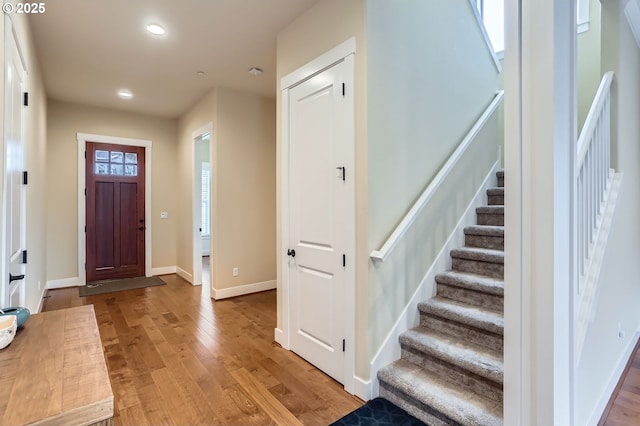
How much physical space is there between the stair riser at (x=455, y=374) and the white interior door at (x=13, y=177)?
95.6 inches

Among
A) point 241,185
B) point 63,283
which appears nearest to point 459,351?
point 241,185

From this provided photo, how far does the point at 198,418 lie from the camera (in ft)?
6.38

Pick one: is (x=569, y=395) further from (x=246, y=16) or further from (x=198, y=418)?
(x=246, y=16)

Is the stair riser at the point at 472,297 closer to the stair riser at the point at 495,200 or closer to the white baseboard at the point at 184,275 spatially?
the stair riser at the point at 495,200

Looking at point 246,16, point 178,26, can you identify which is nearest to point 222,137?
point 178,26

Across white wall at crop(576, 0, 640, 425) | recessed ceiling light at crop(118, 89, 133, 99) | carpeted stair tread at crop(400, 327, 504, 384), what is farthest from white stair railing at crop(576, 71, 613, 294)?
recessed ceiling light at crop(118, 89, 133, 99)

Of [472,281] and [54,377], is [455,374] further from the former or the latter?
[54,377]

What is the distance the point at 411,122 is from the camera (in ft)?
8.00

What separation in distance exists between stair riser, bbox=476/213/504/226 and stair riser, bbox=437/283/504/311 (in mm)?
892

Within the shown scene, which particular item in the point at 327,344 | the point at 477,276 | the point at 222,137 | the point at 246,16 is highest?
the point at 246,16

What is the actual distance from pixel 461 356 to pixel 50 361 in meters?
2.00

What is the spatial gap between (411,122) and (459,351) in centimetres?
160

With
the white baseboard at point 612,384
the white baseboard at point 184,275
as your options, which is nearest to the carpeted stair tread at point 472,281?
the white baseboard at point 612,384

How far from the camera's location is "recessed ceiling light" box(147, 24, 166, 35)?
2881 mm
